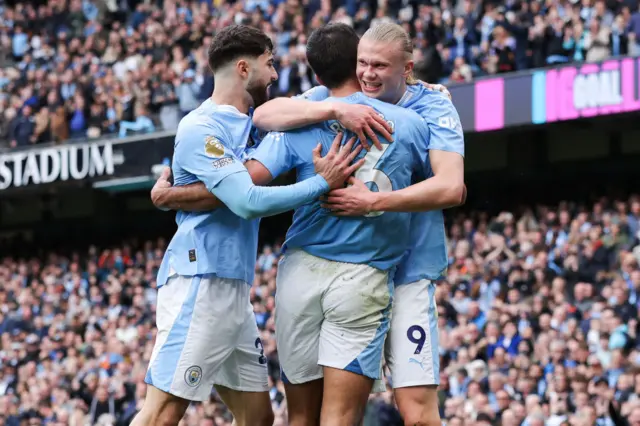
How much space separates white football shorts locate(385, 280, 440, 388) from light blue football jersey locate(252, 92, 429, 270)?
0.71ft

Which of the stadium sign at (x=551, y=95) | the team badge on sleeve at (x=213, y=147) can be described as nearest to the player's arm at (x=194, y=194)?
the team badge on sleeve at (x=213, y=147)

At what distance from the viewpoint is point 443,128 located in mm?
5660

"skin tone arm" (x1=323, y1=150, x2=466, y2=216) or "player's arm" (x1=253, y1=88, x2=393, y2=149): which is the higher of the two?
"player's arm" (x1=253, y1=88, x2=393, y2=149)

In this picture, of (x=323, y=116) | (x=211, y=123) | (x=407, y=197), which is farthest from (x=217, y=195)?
(x=407, y=197)

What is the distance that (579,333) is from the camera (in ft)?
40.3

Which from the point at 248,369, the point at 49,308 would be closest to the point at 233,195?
the point at 248,369

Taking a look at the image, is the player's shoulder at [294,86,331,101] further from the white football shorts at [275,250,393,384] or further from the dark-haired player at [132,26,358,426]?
the white football shorts at [275,250,393,384]

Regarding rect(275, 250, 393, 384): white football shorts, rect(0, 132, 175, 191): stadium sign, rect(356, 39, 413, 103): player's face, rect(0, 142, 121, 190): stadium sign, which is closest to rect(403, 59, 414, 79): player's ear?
rect(356, 39, 413, 103): player's face

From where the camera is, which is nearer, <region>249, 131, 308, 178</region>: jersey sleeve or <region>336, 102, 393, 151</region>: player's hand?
<region>336, 102, 393, 151</region>: player's hand

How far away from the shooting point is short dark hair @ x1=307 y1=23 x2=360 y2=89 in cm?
551

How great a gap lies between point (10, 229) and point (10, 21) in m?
4.07

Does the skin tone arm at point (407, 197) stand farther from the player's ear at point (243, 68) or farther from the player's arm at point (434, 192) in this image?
the player's ear at point (243, 68)

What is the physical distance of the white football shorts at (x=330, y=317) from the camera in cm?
553

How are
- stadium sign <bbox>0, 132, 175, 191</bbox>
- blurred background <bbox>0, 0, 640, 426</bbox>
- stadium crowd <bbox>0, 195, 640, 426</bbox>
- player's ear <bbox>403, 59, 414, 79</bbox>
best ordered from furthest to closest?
stadium sign <bbox>0, 132, 175, 191</bbox>, blurred background <bbox>0, 0, 640, 426</bbox>, stadium crowd <bbox>0, 195, 640, 426</bbox>, player's ear <bbox>403, 59, 414, 79</bbox>
